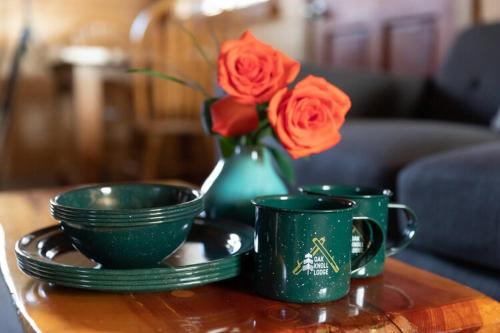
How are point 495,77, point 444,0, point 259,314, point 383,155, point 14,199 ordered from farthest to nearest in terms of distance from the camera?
point 444,0, point 495,77, point 383,155, point 14,199, point 259,314

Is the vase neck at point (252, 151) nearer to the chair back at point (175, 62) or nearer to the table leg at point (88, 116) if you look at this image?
the chair back at point (175, 62)

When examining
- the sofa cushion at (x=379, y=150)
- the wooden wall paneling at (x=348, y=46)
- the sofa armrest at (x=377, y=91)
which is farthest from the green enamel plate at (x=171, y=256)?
the wooden wall paneling at (x=348, y=46)

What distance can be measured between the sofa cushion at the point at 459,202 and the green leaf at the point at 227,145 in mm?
460

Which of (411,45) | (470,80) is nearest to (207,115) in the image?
(470,80)

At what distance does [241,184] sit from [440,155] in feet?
1.93

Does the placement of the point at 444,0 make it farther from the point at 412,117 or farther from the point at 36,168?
the point at 36,168

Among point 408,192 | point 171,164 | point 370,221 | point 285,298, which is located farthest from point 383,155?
point 171,164

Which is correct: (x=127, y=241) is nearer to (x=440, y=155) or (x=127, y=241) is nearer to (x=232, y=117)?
(x=232, y=117)

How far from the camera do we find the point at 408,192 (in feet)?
3.74

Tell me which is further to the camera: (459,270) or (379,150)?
(379,150)

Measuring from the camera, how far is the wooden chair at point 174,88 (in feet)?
8.88

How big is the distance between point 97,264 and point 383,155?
80 centimetres

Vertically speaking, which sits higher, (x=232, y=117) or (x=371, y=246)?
(x=232, y=117)

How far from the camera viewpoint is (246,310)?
54 cm
